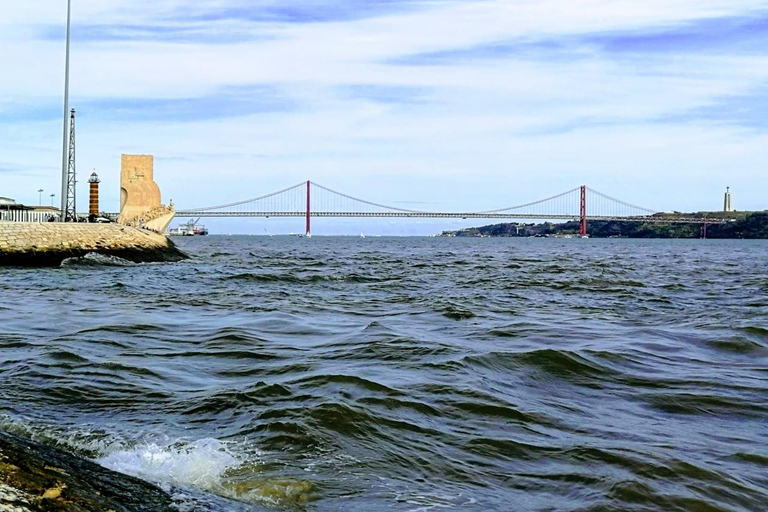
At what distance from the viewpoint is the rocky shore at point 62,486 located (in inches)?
85.0

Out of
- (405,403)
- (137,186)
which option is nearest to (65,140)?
(405,403)

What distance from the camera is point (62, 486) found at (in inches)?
90.8

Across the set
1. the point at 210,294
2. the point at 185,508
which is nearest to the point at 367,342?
the point at 185,508

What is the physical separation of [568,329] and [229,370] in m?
3.97

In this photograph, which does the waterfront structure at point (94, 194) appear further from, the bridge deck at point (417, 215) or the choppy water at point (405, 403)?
the bridge deck at point (417, 215)

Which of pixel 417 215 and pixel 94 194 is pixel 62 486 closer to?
pixel 94 194

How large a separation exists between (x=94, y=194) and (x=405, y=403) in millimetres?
25128

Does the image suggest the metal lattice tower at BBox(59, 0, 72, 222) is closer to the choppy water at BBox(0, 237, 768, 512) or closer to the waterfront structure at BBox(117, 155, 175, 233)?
the choppy water at BBox(0, 237, 768, 512)

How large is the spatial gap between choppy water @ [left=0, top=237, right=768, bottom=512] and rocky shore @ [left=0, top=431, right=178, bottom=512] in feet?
1.01

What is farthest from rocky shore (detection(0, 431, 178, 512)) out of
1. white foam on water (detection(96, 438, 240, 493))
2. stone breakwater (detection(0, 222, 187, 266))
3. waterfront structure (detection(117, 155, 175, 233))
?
waterfront structure (detection(117, 155, 175, 233))

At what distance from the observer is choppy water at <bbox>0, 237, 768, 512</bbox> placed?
3.27 metres

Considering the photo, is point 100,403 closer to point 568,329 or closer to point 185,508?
point 185,508

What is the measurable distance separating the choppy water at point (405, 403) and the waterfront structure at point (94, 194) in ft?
59.0

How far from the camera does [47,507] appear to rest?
84.6 inches
